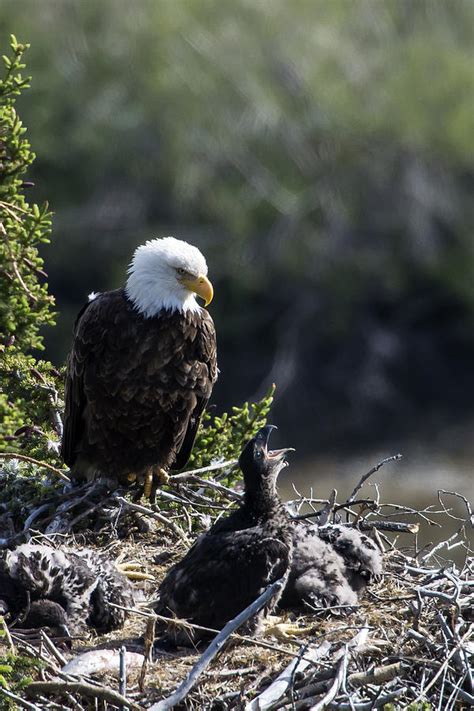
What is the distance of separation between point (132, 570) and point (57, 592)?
660 mm

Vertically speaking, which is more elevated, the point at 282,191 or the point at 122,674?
the point at 282,191

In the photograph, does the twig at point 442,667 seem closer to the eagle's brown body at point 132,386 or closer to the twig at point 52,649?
the twig at point 52,649

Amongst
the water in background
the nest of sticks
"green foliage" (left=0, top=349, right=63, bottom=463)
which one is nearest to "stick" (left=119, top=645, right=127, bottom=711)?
the nest of sticks

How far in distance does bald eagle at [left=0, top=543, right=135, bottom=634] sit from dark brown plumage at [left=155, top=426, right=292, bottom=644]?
198mm

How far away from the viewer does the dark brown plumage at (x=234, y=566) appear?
14.8 feet

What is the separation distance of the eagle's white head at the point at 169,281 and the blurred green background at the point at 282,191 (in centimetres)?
593

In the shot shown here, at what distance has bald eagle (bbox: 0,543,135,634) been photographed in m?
4.55

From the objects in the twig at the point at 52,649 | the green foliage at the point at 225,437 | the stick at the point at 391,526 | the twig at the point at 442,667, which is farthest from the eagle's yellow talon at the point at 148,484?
the twig at the point at 442,667

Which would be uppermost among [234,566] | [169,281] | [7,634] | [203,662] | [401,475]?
[401,475]

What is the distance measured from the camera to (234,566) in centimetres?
454

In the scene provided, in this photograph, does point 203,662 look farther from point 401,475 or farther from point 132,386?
point 401,475

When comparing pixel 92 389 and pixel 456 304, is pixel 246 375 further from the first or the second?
pixel 92 389

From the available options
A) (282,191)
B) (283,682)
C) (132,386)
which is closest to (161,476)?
(132,386)

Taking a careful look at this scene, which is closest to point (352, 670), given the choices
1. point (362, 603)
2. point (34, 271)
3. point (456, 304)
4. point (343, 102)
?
point (362, 603)
